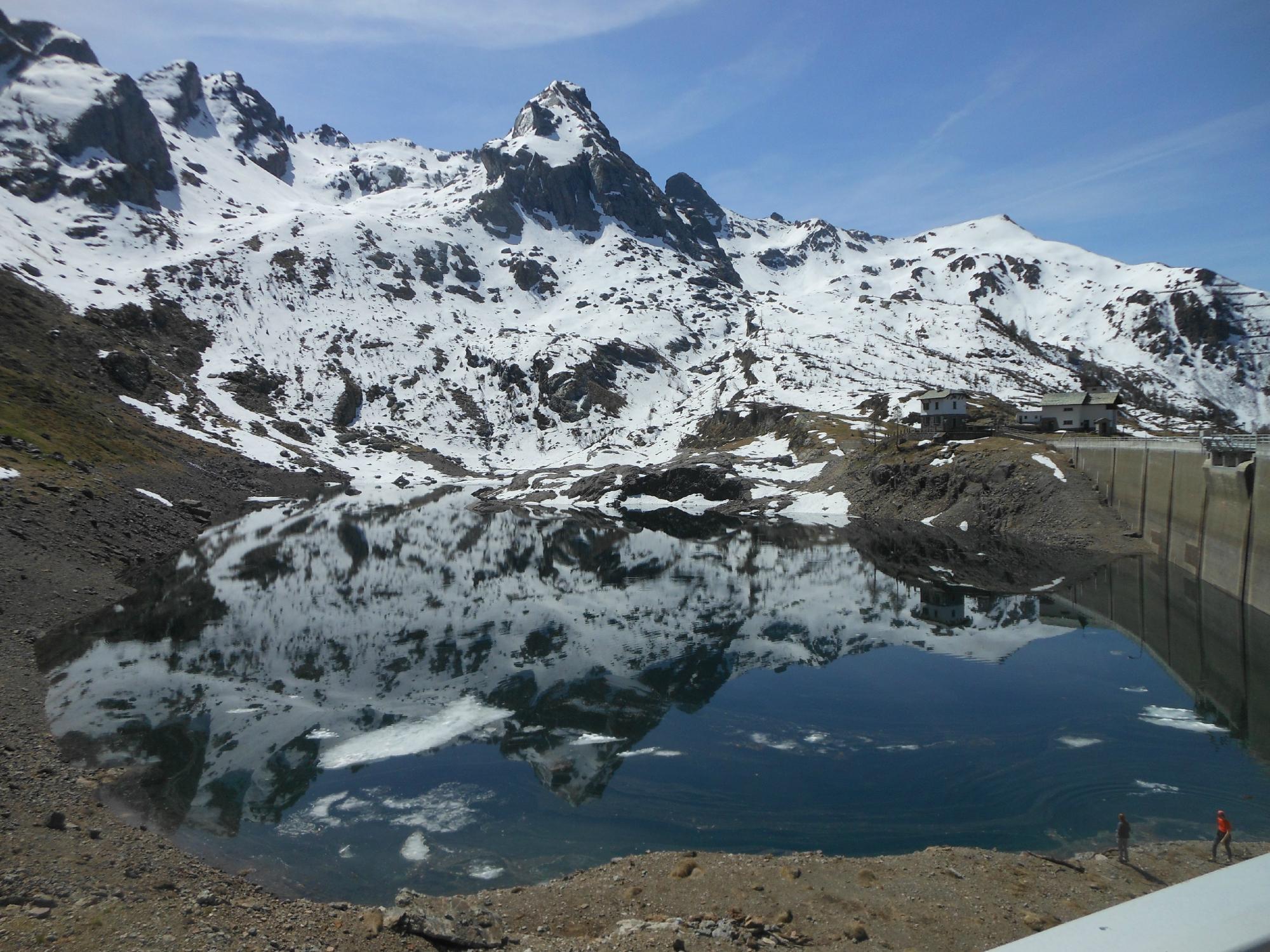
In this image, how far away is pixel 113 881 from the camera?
16375mm

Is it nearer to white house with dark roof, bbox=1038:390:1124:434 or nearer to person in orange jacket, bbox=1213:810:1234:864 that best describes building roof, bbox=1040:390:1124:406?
white house with dark roof, bbox=1038:390:1124:434

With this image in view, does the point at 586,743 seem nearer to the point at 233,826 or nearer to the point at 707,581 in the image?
the point at 233,826

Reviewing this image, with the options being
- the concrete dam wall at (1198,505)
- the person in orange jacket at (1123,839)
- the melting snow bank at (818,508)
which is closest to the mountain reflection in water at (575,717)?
the person in orange jacket at (1123,839)

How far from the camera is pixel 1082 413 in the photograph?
109188mm

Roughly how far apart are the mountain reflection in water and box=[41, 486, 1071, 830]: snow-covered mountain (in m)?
0.20

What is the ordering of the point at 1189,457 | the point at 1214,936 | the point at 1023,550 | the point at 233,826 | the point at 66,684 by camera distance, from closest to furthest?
the point at 1214,936 → the point at 233,826 → the point at 66,684 → the point at 1189,457 → the point at 1023,550

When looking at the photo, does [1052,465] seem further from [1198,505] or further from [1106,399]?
[1106,399]

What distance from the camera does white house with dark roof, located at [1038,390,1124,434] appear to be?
106625 millimetres

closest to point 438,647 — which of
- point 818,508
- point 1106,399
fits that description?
point 818,508

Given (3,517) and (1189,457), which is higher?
(1189,457)

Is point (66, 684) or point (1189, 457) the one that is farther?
point (1189, 457)

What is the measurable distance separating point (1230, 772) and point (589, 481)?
116 m

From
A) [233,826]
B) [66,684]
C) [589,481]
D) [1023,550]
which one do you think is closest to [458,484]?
[589,481]

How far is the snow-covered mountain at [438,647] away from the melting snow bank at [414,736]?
102 millimetres
